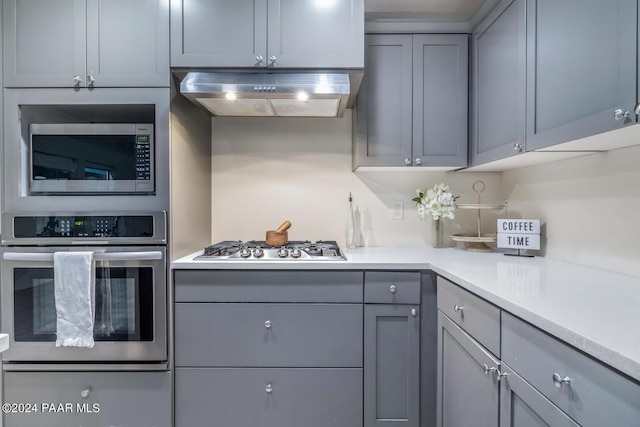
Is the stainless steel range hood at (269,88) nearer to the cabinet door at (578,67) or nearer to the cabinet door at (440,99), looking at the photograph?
the cabinet door at (440,99)

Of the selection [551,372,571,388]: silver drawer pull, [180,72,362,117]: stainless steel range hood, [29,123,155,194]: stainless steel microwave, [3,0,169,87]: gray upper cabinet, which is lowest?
[551,372,571,388]: silver drawer pull

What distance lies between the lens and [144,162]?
1.51 meters

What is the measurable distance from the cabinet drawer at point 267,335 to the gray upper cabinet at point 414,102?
95 centimetres

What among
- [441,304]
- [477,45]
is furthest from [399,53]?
[441,304]

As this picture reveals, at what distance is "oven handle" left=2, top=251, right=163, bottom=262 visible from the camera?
57.2 inches

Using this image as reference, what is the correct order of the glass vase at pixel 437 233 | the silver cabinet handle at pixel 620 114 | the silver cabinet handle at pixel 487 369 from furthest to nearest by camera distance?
the glass vase at pixel 437 233 < the silver cabinet handle at pixel 487 369 < the silver cabinet handle at pixel 620 114

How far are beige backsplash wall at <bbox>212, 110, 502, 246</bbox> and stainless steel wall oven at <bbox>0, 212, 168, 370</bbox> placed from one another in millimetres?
641

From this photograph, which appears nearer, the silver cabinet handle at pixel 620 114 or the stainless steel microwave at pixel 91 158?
the silver cabinet handle at pixel 620 114

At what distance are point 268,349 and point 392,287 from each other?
2.25 feet

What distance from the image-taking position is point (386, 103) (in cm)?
180

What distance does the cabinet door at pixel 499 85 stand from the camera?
1334 mm

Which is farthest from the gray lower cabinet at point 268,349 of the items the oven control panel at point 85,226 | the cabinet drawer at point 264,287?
the oven control panel at point 85,226

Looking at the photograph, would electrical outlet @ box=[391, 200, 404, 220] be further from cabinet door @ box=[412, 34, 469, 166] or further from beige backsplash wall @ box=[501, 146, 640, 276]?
beige backsplash wall @ box=[501, 146, 640, 276]

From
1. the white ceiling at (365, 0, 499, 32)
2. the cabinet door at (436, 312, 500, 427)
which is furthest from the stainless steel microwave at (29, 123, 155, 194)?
the cabinet door at (436, 312, 500, 427)
